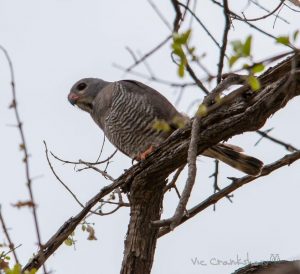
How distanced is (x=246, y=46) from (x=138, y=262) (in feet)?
8.69

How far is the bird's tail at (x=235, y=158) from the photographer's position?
19.3 ft

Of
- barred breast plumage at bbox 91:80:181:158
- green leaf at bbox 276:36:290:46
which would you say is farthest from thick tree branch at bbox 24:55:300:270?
barred breast plumage at bbox 91:80:181:158

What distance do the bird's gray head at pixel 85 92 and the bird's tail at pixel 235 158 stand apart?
8.02 feet

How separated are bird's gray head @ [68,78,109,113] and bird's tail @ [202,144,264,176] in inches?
96.2

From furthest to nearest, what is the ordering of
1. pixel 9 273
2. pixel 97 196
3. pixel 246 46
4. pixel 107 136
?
1. pixel 107 136
2. pixel 97 196
3. pixel 9 273
4. pixel 246 46

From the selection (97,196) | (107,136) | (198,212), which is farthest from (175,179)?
(107,136)

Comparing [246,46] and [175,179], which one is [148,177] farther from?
[246,46]

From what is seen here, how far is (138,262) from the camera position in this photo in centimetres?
516

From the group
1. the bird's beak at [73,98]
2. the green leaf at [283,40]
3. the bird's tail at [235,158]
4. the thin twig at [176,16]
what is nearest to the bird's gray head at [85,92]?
the bird's beak at [73,98]

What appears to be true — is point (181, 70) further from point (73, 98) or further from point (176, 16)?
point (73, 98)

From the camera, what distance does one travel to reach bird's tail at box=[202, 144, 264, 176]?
5.88 metres

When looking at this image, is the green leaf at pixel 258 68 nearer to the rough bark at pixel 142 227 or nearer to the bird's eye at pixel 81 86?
the rough bark at pixel 142 227

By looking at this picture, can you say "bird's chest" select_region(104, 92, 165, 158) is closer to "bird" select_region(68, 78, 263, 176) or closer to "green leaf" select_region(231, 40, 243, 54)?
"bird" select_region(68, 78, 263, 176)

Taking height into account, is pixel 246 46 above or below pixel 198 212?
below
